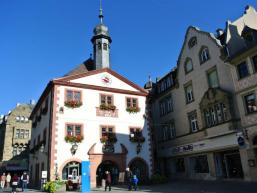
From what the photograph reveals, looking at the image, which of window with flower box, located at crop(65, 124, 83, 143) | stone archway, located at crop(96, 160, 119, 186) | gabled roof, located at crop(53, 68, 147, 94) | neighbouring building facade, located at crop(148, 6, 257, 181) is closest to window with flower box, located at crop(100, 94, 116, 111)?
gabled roof, located at crop(53, 68, 147, 94)

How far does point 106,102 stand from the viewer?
1157 inches

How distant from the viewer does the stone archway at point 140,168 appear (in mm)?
29181

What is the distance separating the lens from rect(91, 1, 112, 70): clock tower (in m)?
32.6

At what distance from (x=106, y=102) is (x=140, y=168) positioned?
8092mm

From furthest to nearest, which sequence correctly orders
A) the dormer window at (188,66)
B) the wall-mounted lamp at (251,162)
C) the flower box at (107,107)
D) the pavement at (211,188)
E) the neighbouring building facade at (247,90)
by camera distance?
1. the dormer window at (188,66)
2. the flower box at (107,107)
3. the neighbouring building facade at (247,90)
4. the wall-mounted lamp at (251,162)
5. the pavement at (211,188)

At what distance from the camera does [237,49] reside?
24859 mm

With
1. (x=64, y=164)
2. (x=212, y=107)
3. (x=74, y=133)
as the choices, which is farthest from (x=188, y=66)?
(x=64, y=164)

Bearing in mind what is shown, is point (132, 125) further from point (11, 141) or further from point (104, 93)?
point (11, 141)

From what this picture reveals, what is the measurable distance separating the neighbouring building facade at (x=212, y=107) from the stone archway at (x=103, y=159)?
684 centimetres

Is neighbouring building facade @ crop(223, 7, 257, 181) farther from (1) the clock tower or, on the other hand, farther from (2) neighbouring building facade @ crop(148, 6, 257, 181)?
(1) the clock tower

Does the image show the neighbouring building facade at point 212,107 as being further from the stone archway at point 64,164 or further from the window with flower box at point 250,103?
the stone archway at point 64,164

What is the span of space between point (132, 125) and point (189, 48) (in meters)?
10.7

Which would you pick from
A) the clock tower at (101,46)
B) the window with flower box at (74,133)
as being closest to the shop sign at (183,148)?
the window with flower box at (74,133)

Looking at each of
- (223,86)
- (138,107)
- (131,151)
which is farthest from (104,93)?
(223,86)
